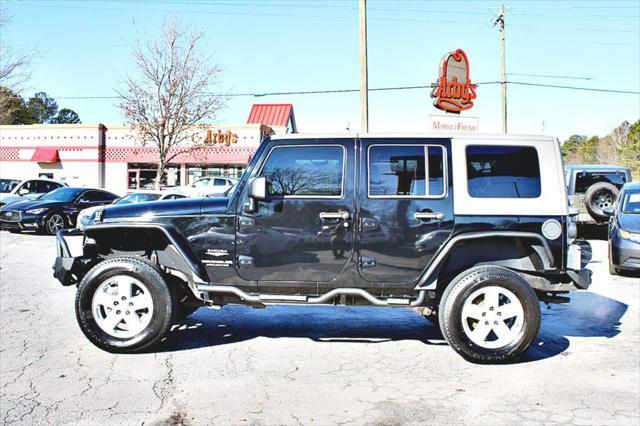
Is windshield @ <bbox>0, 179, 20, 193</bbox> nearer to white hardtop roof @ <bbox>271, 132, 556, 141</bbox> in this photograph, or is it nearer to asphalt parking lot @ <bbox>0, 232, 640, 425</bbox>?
asphalt parking lot @ <bbox>0, 232, 640, 425</bbox>

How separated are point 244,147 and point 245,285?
3256cm

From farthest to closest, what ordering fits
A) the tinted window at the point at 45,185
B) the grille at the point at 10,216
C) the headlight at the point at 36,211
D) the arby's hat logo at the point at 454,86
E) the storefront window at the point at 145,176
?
1. the storefront window at the point at 145,176
2. the arby's hat logo at the point at 454,86
3. the tinted window at the point at 45,185
4. the headlight at the point at 36,211
5. the grille at the point at 10,216

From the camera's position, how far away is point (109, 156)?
3875cm

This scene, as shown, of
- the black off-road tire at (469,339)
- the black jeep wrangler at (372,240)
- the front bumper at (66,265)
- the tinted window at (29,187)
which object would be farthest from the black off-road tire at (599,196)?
the tinted window at (29,187)

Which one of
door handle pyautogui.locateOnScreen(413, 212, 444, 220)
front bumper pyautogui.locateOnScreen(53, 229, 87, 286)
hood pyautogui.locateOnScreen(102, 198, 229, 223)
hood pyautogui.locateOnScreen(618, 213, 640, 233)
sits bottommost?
front bumper pyautogui.locateOnScreen(53, 229, 87, 286)

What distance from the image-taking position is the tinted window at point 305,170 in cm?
500

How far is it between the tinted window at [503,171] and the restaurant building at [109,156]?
106 feet

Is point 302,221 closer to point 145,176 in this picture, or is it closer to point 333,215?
point 333,215

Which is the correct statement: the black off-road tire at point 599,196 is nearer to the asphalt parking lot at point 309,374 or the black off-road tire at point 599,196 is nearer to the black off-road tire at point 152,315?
the asphalt parking lot at point 309,374

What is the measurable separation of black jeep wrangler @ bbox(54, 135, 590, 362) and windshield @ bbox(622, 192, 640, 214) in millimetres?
5827

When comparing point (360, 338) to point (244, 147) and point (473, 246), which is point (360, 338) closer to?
point (473, 246)

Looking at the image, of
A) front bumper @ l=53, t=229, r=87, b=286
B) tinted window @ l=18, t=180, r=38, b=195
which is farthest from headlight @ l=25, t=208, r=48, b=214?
front bumper @ l=53, t=229, r=87, b=286

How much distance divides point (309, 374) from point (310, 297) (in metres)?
0.73

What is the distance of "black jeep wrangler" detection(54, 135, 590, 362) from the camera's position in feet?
15.9
